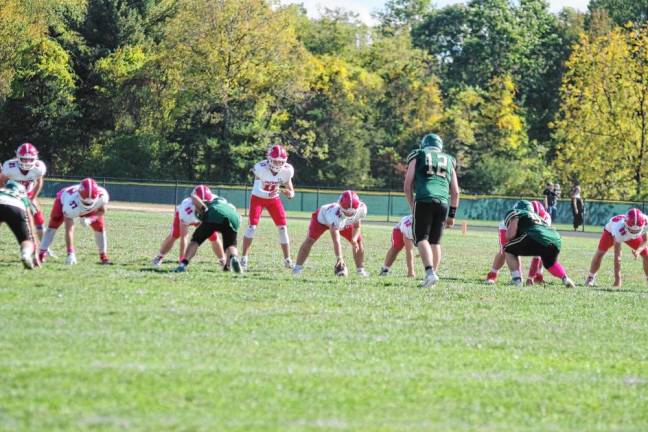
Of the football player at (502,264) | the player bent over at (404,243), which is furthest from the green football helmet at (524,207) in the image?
the player bent over at (404,243)

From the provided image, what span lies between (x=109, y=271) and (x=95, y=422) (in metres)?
7.82

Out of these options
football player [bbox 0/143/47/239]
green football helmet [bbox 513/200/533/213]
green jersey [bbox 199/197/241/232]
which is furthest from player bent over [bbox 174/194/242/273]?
green football helmet [bbox 513/200/533/213]

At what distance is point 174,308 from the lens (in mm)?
10883

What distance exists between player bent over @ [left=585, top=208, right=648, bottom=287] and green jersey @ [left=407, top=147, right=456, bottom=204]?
4228mm

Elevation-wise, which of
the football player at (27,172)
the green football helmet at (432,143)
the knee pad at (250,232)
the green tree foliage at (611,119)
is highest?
the green tree foliage at (611,119)

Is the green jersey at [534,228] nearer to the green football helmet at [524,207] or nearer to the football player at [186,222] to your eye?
the green football helmet at [524,207]

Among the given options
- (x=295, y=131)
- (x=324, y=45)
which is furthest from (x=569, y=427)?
(x=324, y=45)

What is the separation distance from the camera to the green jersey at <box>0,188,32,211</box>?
43.2 ft

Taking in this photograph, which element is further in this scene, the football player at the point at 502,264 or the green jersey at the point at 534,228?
the football player at the point at 502,264

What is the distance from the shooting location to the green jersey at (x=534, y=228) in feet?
50.3

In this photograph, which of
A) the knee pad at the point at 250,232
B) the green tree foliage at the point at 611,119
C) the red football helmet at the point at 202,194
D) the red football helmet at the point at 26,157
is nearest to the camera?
the red football helmet at the point at 202,194

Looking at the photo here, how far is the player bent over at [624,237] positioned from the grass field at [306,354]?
94.5 inches

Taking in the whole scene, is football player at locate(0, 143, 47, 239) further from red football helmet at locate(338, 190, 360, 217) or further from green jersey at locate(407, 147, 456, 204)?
green jersey at locate(407, 147, 456, 204)

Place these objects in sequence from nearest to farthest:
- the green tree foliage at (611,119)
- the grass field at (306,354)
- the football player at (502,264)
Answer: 1. the grass field at (306,354)
2. the football player at (502,264)
3. the green tree foliage at (611,119)
